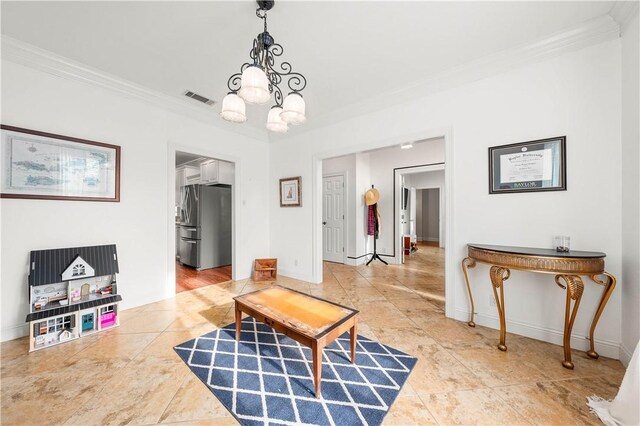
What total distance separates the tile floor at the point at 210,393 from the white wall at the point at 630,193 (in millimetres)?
371

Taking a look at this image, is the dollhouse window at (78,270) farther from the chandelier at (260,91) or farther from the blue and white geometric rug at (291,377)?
the chandelier at (260,91)

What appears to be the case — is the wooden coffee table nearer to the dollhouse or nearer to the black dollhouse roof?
the dollhouse

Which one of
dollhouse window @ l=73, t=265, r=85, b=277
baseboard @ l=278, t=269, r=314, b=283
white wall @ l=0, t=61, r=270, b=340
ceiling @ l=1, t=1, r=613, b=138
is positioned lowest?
baseboard @ l=278, t=269, r=314, b=283

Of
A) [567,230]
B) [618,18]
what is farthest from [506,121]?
[567,230]

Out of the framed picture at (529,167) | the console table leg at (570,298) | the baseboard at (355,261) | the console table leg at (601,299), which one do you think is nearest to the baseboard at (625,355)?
the console table leg at (601,299)

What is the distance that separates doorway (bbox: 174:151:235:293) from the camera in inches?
186

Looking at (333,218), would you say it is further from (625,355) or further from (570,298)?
(625,355)

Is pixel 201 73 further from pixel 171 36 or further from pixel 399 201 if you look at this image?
pixel 399 201

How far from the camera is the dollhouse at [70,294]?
2.05 m

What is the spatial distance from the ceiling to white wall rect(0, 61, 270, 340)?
407 millimetres

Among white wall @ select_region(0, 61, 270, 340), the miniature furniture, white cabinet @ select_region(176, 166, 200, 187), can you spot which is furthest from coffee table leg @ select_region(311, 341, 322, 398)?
white cabinet @ select_region(176, 166, 200, 187)

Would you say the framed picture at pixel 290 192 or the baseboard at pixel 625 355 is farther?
the framed picture at pixel 290 192

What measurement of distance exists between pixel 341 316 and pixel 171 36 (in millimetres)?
2738

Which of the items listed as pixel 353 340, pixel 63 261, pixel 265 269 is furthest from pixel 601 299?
pixel 63 261
